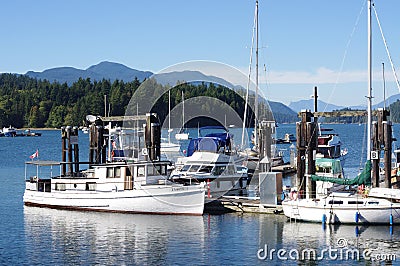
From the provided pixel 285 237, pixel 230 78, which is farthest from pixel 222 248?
pixel 230 78

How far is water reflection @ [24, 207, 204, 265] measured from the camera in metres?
32.9

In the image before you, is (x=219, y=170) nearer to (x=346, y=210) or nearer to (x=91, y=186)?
(x=91, y=186)

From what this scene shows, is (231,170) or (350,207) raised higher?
(231,170)

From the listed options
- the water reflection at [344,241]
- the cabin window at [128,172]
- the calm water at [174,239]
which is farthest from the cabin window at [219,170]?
the water reflection at [344,241]

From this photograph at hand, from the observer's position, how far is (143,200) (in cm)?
4416

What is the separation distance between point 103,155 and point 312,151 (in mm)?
19051

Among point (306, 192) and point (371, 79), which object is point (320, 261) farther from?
point (371, 79)

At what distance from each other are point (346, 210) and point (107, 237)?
503 inches

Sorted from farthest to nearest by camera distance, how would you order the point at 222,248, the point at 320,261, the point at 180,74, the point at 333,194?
1. the point at 180,74
2. the point at 333,194
3. the point at 222,248
4. the point at 320,261

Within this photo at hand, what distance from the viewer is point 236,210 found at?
43.4 m

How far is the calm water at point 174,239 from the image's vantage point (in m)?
32.4

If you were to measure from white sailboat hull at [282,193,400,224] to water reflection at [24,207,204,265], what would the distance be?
18.6 ft

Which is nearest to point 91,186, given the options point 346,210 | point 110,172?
point 110,172

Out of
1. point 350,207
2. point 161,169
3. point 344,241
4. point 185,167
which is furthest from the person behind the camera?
point 185,167
